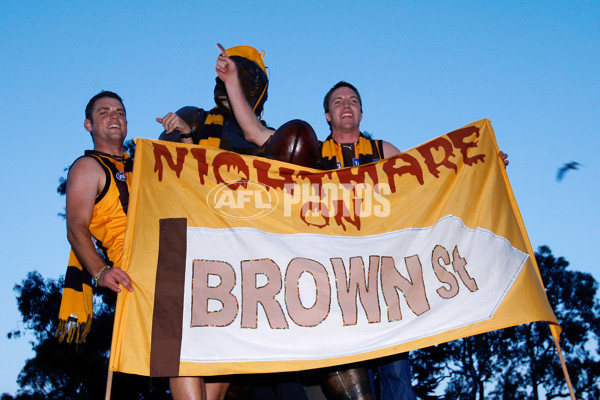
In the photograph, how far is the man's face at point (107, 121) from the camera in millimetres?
4082

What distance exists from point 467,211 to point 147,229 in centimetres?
203

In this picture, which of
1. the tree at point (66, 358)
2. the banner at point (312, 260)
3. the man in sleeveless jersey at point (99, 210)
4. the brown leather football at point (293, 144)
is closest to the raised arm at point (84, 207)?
the man in sleeveless jersey at point (99, 210)

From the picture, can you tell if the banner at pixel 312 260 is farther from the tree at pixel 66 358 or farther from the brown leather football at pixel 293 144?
the tree at pixel 66 358

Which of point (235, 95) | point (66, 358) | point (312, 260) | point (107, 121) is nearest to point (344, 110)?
point (235, 95)

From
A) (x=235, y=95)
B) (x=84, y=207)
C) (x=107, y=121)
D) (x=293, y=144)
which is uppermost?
(x=235, y=95)

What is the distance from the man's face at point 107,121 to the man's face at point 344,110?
1.56 metres

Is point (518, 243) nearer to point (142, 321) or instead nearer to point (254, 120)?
point (254, 120)

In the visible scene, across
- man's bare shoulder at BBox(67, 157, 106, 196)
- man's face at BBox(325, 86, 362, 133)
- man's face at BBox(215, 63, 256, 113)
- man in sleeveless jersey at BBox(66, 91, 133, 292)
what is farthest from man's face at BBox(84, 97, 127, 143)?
man's face at BBox(325, 86, 362, 133)

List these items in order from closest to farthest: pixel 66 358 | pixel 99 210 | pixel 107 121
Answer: pixel 99 210 < pixel 107 121 < pixel 66 358

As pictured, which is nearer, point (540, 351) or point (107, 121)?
point (107, 121)

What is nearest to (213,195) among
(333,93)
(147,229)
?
(147,229)

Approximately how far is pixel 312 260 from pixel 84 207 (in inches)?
56.1

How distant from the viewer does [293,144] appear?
3967 millimetres

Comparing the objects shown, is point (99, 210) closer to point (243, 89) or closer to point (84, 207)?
point (84, 207)
